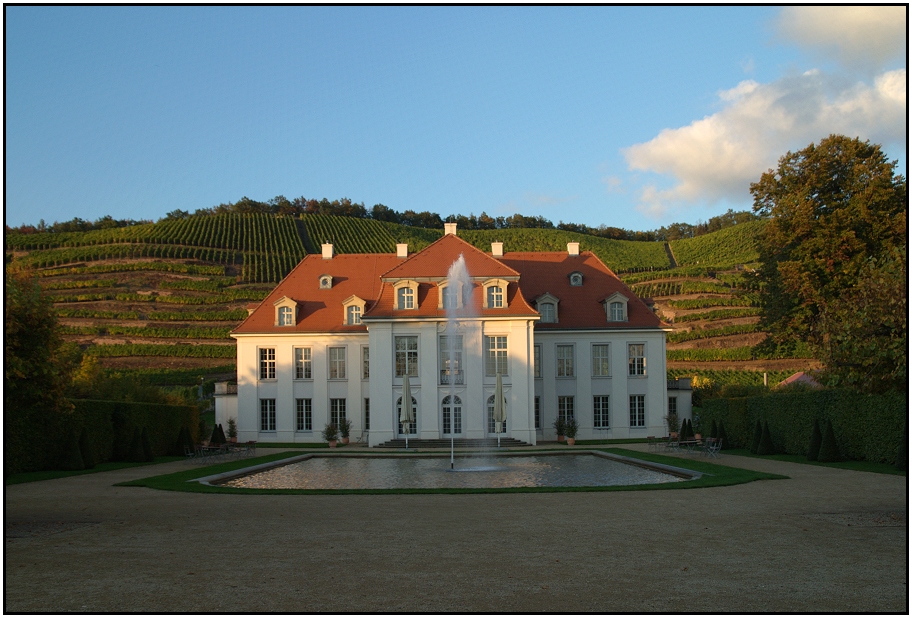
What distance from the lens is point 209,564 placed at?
9273 millimetres

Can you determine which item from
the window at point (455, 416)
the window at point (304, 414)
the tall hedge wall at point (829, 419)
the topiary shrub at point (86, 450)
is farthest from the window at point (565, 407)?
the topiary shrub at point (86, 450)

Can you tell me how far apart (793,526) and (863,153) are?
26167 mm

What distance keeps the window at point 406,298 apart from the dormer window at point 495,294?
353 centimetres

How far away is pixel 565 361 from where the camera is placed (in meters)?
43.6

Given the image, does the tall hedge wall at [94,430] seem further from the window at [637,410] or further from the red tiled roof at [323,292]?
the window at [637,410]

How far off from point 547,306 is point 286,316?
13.8 meters

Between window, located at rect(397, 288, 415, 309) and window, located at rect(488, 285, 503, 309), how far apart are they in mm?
3707

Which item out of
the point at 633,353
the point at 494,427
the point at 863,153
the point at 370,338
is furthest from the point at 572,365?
the point at 863,153

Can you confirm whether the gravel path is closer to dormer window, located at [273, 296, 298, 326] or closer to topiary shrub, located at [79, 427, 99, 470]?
topiary shrub, located at [79, 427, 99, 470]

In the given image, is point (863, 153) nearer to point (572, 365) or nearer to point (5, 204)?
point (572, 365)

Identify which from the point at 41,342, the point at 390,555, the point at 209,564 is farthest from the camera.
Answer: the point at 41,342

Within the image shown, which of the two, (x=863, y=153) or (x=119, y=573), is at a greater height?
(x=863, y=153)

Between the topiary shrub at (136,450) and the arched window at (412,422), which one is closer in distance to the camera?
the topiary shrub at (136,450)

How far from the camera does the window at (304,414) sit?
1706 inches
